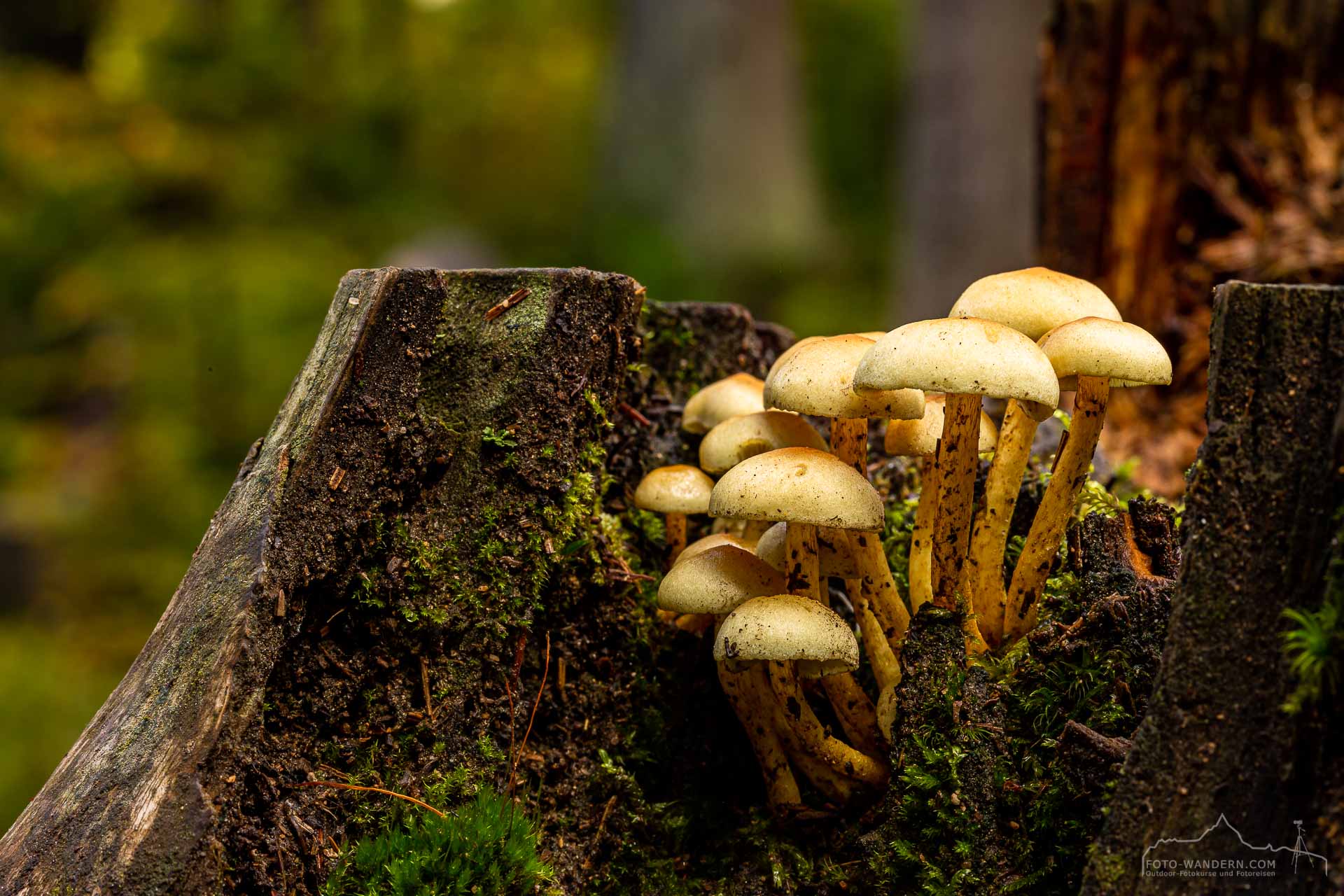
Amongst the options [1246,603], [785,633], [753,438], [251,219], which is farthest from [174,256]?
[1246,603]

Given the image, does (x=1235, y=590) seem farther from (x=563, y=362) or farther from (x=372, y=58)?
(x=372, y=58)

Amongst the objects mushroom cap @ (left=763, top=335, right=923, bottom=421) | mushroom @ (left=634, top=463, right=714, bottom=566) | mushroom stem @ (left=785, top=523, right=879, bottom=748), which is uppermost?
mushroom cap @ (left=763, top=335, right=923, bottom=421)

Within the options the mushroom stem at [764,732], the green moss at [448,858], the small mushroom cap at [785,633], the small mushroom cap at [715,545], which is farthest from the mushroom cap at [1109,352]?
the green moss at [448,858]

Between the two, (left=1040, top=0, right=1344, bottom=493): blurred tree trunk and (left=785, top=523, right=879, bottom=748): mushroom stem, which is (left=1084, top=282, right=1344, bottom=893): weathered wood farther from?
(left=1040, top=0, right=1344, bottom=493): blurred tree trunk

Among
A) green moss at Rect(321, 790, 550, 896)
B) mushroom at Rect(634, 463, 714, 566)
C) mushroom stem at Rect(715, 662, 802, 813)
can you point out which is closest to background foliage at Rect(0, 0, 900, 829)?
green moss at Rect(321, 790, 550, 896)

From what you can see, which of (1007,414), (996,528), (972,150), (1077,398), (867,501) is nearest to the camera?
(867,501)

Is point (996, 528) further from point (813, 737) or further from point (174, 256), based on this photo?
point (174, 256)

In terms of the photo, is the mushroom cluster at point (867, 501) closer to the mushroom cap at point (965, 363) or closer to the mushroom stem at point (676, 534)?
the mushroom cap at point (965, 363)
